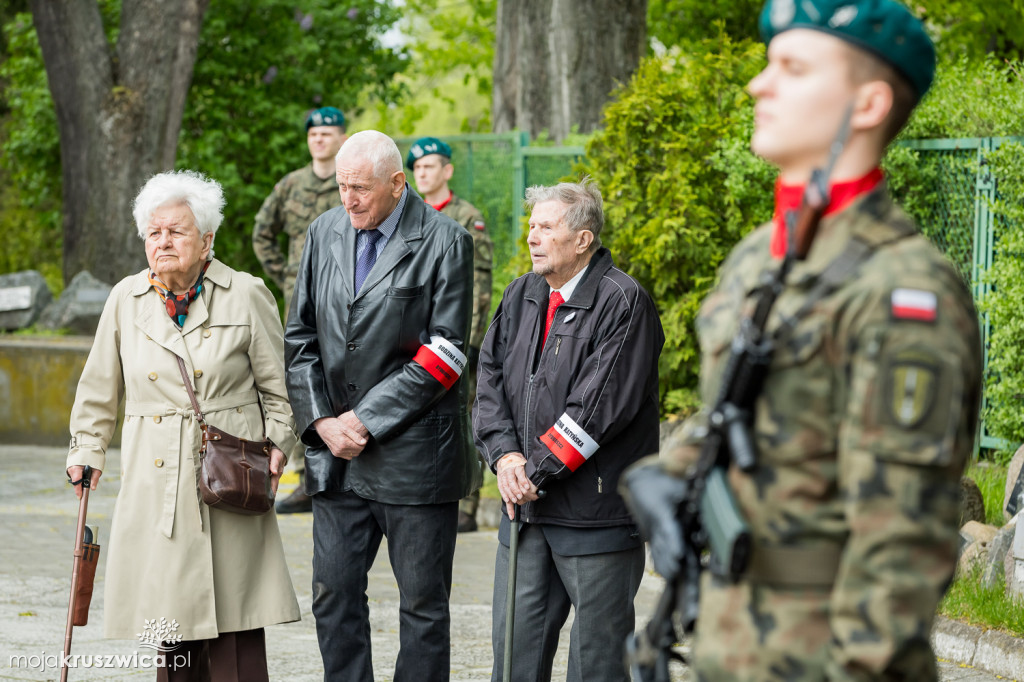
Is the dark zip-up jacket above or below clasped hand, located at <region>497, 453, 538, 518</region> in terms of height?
above

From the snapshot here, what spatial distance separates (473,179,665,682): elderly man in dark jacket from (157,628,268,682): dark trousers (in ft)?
2.85

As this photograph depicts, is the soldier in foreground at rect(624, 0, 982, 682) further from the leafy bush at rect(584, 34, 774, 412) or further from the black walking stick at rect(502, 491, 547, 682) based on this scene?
→ the leafy bush at rect(584, 34, 774, 412)

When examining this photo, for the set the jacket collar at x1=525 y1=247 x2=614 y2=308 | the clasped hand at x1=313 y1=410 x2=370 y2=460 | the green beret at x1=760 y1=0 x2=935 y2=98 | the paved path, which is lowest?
the paved path

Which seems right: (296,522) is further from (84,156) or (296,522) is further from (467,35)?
(467,35)

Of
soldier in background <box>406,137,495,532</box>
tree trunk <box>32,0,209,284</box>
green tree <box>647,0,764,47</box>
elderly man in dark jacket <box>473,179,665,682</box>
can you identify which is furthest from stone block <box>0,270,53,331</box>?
green tree <box>647,0,764,47</box>

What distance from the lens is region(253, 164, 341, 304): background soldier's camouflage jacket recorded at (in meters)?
8.56

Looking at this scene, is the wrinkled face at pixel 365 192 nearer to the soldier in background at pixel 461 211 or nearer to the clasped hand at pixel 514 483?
the clasped hand at pixel 514 483

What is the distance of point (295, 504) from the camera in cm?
829

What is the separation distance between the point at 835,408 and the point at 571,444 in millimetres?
2084

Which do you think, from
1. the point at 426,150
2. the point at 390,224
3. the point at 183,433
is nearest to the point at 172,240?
the point at 183,433

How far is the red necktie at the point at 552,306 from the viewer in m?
4.38

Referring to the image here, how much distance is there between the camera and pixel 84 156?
489 inches

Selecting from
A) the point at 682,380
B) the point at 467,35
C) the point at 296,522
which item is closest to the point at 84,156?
the point at 296,522

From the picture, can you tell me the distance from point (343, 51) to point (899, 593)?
15.2 metres
